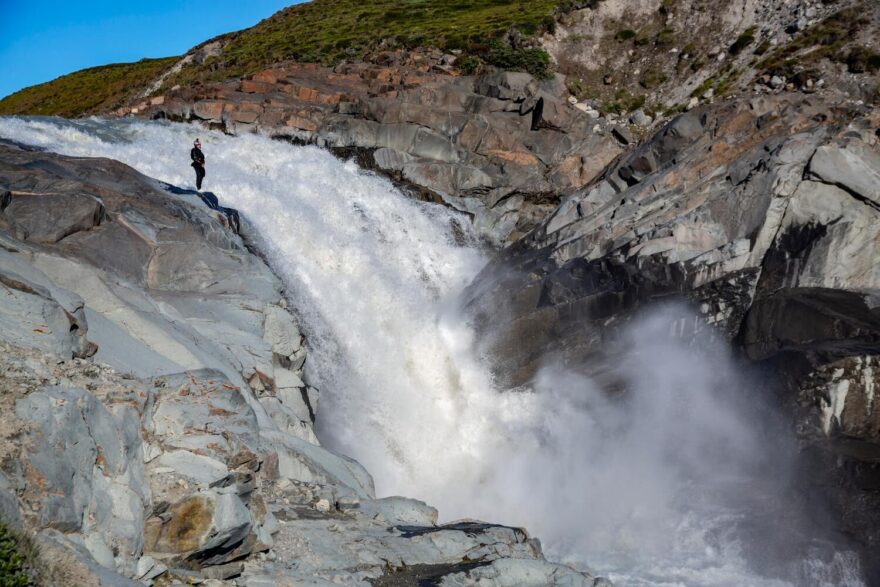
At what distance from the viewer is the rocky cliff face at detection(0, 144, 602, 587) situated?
1096 cm

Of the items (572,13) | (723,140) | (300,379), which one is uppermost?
(572,13)

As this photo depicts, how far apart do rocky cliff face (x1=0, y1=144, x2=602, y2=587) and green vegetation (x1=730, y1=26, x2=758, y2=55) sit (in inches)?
1333

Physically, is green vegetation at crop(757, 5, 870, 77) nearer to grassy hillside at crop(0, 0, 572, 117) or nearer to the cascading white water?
grassy hillside at crop(0, 0, 572, 117)

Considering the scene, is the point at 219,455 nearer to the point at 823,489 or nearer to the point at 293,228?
the point at 823,489

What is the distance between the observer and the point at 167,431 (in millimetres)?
13836

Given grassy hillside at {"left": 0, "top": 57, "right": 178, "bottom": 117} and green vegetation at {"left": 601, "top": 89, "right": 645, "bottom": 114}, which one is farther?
grassy hillside at {"left": 0, "top": 57, "right": 178, "bottom": 117}

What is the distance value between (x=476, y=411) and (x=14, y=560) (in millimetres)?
20725

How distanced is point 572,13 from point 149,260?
43.5 metres

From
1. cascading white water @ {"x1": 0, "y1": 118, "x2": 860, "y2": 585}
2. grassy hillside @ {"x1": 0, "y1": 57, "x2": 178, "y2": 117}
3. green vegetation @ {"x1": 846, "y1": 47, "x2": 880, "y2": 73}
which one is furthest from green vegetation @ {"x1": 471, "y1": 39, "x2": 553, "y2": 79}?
grassy hillside @ {"x1": 0, "y1": 57, "x2": 178, "y2": 117}

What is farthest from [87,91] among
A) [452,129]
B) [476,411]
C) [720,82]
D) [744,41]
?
[476,411]

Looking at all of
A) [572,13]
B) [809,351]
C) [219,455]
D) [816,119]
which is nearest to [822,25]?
[816,119]

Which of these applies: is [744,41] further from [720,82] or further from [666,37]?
[666,37]

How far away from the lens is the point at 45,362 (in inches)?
512

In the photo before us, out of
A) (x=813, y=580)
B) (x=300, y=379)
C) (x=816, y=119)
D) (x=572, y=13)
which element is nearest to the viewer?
(x=813, y=580)
